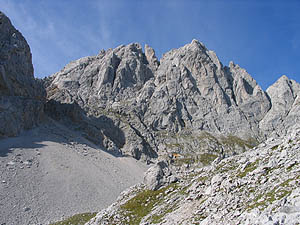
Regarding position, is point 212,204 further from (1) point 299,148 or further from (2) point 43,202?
(2) point 43,202

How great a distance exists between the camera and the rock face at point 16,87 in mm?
77062

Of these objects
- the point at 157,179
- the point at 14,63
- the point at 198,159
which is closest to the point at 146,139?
the point at 198,159

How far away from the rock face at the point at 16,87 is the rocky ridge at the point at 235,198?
6488 centimetres

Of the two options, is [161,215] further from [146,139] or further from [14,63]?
[146,139]

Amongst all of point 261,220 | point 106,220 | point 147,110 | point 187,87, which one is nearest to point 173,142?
point 147,110

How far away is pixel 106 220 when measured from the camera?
71.0 feet

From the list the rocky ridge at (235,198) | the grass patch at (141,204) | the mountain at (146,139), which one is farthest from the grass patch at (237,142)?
the rocky ridge at (235,198)

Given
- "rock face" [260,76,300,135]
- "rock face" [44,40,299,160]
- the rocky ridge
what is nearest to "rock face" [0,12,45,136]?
"rock face" [44,40,299,160]

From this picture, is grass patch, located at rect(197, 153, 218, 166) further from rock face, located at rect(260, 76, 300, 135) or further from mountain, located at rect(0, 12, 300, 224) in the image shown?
rock face, located at rect(260, 76, 300, 135)

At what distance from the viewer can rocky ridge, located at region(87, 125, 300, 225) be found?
10070mm

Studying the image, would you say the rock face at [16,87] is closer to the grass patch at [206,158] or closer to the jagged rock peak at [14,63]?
the jagged rock peak at [14,63]

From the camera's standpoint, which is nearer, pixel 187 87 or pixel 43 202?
pixel 43 202

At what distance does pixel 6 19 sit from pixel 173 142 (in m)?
90.0

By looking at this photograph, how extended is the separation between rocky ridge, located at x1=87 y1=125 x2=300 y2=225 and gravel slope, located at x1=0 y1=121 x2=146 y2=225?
28.9m
